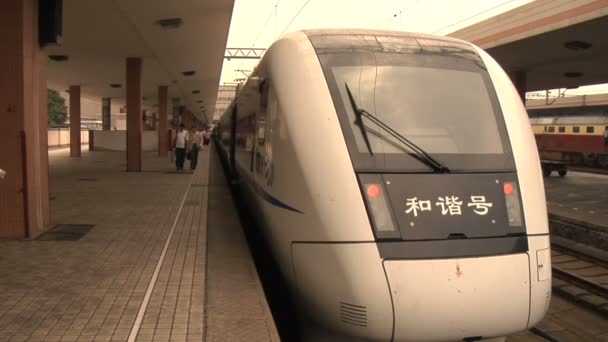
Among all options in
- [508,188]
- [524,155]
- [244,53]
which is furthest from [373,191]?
[244,53]

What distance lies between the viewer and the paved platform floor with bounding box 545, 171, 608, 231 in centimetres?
1297

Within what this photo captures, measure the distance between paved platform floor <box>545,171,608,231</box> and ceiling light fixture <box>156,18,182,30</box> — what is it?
10.2m

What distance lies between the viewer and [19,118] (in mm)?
7320

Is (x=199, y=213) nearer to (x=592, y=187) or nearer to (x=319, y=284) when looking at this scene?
(x=319, y=284)

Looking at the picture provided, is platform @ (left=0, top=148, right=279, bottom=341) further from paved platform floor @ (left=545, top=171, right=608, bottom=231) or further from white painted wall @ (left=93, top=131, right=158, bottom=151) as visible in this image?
white painted wall @ (left=93, top=131, right=158, bottom=151)

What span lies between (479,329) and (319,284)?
1152mm

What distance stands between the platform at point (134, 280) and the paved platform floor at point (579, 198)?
26.7 ft

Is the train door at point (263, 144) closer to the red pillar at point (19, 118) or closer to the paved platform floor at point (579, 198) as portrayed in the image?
the red pillar at point (19, 118)

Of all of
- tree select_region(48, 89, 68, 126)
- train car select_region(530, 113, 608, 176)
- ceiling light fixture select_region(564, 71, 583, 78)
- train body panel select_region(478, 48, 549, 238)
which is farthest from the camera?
tree select_region(48, 89, 68, 126)

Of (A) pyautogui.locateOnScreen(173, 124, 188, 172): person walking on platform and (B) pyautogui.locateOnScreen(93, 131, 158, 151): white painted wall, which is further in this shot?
(B) pyautogui.locateOnScreen(93, 131, 158, 151): white painted wall

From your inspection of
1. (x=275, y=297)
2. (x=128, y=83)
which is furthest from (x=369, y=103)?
(x=128, y=83)

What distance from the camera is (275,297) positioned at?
21.2 ft

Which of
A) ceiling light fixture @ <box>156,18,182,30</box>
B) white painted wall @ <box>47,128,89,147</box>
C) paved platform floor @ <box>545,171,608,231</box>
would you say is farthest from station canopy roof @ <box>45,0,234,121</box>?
white painted wall @ <box>47,128,89,147</box>

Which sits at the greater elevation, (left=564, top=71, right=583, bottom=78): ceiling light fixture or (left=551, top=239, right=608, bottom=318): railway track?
(left=564, top=71, right=583, bottom=78): ceiling light fixture
